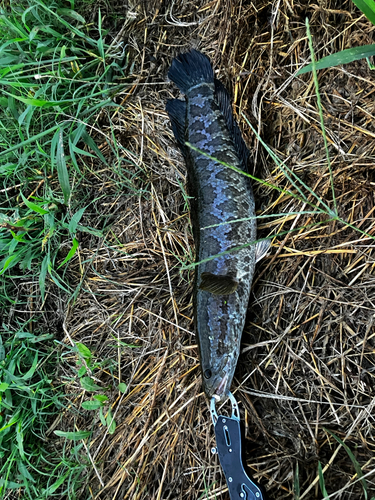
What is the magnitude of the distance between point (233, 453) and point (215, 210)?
163cm

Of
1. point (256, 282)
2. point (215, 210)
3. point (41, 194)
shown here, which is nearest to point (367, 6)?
point (215, 210)

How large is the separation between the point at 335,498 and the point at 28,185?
3.44 m

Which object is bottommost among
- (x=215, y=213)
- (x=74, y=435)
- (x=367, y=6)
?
(x=74, y=435)

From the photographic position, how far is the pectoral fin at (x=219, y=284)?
8.12 feet

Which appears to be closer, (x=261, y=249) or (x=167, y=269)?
(x=261, y=249)

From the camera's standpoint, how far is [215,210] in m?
2.64

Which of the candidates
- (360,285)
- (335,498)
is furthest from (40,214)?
(335,498)

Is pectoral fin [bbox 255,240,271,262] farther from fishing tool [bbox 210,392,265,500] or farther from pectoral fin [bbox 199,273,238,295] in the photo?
fishing tool [bbox 210,392,265,500]

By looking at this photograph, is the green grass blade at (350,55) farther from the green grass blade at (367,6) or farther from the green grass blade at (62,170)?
the green grass blade at (62,170)

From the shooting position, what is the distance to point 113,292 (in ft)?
10.0

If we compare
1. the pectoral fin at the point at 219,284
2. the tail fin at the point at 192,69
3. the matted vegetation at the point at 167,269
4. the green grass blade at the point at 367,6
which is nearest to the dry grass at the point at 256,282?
the matted vegetation at the point at 167,269

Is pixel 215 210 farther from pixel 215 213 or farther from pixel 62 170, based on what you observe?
pixel 62 170

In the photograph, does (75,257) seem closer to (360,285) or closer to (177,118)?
(177,118)

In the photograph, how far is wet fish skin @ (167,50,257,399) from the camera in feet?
8.20
